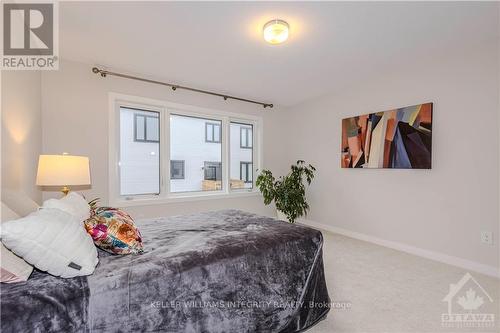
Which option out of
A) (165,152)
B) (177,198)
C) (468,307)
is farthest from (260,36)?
→ (468,307)

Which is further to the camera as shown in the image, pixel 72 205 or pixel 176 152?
pixel 176 152

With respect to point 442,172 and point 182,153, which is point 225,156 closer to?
point 182,153

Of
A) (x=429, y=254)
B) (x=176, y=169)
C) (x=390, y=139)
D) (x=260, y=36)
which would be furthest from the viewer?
(x=176, y=169)

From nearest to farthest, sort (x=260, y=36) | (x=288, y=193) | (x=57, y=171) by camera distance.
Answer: (x=57, y=171) → (x=260, y=36) → (x=288, y=193)

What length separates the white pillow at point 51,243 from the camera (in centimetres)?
100

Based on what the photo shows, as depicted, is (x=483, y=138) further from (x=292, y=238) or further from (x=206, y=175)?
(x=206, y=175)

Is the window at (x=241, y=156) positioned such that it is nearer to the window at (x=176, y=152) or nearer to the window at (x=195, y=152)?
the window at (x=176, y=152)

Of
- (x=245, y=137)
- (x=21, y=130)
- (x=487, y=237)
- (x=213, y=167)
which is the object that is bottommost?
(x=487, y=237)

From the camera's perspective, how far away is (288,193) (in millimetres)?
4195

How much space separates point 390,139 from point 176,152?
3192mm

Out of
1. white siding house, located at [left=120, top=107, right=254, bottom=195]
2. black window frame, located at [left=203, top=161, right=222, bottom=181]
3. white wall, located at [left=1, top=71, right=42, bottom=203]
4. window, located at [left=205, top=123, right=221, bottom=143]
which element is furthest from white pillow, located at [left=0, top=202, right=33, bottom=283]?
window, located at [left=205, top=123, right=221, bottom=143]

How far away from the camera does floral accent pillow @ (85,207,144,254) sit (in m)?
1.39

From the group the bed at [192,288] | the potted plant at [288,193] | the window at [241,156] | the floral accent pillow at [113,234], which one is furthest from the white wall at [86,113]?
the floral accent pillow at [113,234]

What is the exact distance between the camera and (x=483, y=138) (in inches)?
103
